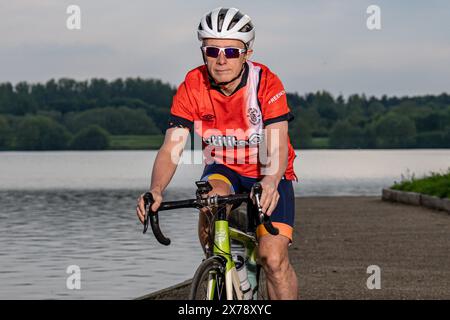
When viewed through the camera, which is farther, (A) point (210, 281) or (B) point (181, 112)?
(B) point (181, 112)

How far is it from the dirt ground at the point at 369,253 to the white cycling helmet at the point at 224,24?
4.55 m

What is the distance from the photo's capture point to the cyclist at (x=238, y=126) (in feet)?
23.1

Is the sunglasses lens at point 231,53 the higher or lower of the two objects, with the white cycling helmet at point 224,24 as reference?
lower

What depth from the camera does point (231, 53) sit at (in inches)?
277

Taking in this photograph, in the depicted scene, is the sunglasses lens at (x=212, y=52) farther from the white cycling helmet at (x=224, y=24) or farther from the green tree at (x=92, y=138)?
the green tree at (x=92, y=138)

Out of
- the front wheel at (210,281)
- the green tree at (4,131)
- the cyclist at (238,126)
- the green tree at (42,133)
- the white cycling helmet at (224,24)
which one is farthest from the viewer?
the green tree at (42,133)

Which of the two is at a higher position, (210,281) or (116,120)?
(116,120)

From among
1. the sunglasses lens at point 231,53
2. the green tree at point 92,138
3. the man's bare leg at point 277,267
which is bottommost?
the green tree at point 92,138

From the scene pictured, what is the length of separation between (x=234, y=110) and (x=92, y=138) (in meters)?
187

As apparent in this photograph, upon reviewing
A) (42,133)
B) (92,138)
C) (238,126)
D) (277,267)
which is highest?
(238,126)

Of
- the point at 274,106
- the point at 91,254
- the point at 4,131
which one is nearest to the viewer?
the point at 274,106

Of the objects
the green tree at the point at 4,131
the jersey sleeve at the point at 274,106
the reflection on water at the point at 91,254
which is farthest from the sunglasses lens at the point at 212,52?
the green tree at the point at 4,131

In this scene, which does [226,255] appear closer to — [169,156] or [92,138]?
[169,156]

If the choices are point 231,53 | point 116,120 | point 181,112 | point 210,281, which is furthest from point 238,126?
point 116,120
